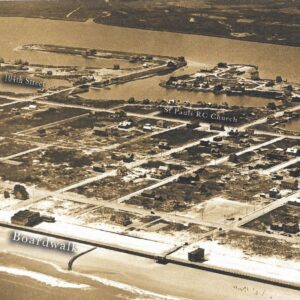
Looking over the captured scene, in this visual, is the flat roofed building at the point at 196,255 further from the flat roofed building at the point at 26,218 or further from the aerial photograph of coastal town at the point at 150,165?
the flat roofed building at the point at 26,218

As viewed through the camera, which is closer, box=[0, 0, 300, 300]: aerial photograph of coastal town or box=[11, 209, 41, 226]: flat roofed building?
box=[0, 0, 300, 300]: aerial photograph of coastal town

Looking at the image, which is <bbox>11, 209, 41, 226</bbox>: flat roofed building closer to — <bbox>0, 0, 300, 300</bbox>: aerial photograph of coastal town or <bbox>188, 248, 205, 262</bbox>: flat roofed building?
<bbox>0, 0, 300, 300</bbox>: aerial photograph of coastal town

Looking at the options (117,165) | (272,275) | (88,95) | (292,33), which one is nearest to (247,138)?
(117,165)

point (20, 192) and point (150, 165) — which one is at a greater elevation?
point (150, 165)

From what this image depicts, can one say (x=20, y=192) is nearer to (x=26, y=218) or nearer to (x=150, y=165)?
(x=26, y=218)

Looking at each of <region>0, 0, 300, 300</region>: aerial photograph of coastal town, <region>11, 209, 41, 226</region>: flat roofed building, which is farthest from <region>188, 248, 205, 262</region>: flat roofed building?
<region>11, 209, 41, 226</region>: flat roofed building

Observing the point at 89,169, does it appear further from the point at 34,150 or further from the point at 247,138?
the point at 247,138

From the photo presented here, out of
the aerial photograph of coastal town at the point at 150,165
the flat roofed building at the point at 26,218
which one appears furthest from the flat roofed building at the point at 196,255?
the flat roofed building at the point at 26,218

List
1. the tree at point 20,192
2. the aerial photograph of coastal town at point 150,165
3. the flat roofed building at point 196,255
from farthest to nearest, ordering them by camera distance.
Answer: the tree at point 20,192
the flat roofed building at point 196,255
the aerial photograph of coastal town at point 150,165

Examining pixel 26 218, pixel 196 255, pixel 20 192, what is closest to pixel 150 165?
pixel 20 192
